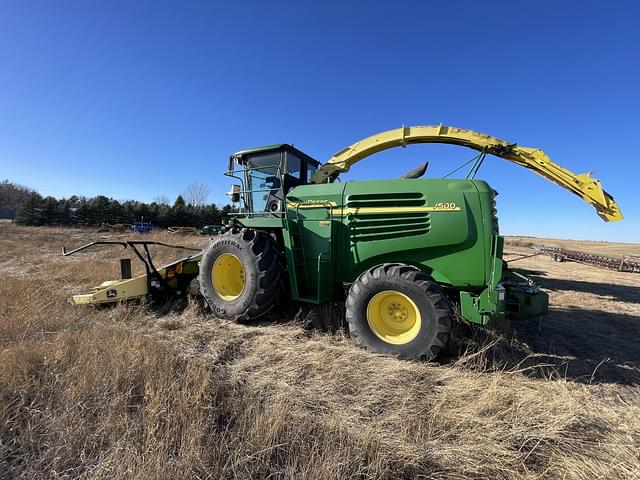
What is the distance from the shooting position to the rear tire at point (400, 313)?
3102 millimetres

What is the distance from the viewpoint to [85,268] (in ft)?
26.6

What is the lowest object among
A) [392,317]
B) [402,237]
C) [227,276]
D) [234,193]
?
[392,317]

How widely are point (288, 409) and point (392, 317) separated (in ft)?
5.67

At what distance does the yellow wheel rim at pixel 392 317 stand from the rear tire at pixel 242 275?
4.34 feet

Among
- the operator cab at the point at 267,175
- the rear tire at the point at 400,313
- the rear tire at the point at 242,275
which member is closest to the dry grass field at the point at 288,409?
the rear tire at the point at 400,313

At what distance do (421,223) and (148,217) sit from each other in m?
38.5

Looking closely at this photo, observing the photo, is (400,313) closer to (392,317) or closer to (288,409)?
(392,317)

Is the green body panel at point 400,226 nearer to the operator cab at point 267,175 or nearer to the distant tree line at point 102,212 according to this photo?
the operator cab at point 267,175

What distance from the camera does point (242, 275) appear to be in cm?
469

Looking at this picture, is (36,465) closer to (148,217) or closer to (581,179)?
(581,179)

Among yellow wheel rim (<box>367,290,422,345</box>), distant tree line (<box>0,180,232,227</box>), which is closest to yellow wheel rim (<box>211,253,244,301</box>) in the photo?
yellow wheel rim (<box>367,290,422,345</box>)

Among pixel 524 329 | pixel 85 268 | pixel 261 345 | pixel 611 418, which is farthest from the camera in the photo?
pixel 85 268

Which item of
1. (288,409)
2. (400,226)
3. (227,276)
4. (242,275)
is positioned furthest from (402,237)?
(227,276)

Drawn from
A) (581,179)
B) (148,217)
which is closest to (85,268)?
(581,179)
